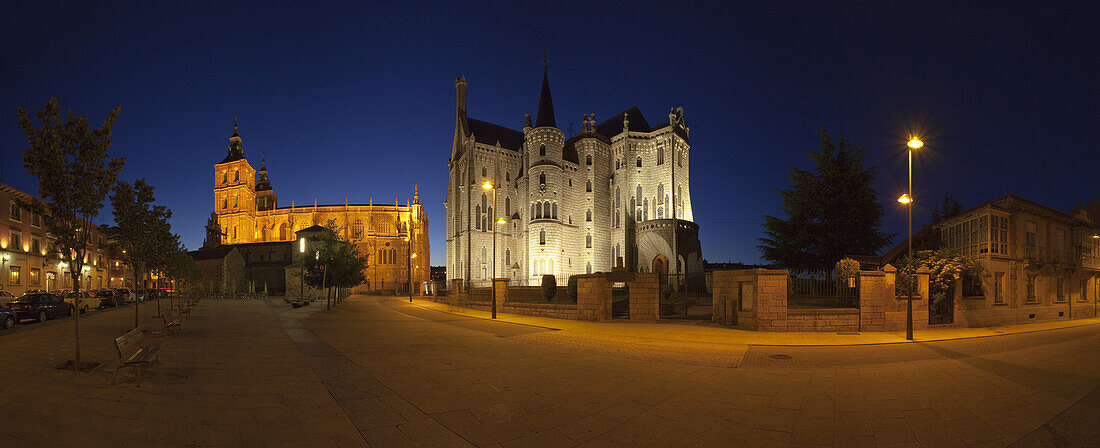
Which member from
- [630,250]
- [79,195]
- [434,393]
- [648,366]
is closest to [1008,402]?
[648,366]

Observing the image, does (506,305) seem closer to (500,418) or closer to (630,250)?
(500,418)

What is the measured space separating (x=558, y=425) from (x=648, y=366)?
472 cm

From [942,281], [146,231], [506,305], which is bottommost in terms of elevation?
[506,305]

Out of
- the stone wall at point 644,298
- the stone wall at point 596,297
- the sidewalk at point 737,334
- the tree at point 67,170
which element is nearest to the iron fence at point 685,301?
the stone wall at point 644,298

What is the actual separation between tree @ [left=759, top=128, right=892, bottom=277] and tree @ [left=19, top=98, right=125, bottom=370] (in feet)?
99.5

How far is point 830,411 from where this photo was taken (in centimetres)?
679

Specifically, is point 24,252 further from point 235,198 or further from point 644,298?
point 235,198

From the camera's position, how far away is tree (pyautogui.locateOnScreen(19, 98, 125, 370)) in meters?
9.74

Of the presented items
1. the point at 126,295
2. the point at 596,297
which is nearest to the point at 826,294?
the point at 596,297

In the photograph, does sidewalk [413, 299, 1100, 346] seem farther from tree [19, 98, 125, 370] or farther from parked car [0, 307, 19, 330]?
parked car [0, 307, 19, 330]

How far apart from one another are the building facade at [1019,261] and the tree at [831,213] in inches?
170

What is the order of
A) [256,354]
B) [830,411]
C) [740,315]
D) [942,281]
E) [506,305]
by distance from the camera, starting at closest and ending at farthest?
[830,411]
[256,354]
[740,315]
[942,281]
[506,305]

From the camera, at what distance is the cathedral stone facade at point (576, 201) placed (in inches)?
2092

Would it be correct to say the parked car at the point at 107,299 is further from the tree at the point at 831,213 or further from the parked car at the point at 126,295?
the tree at the point at 831,213
